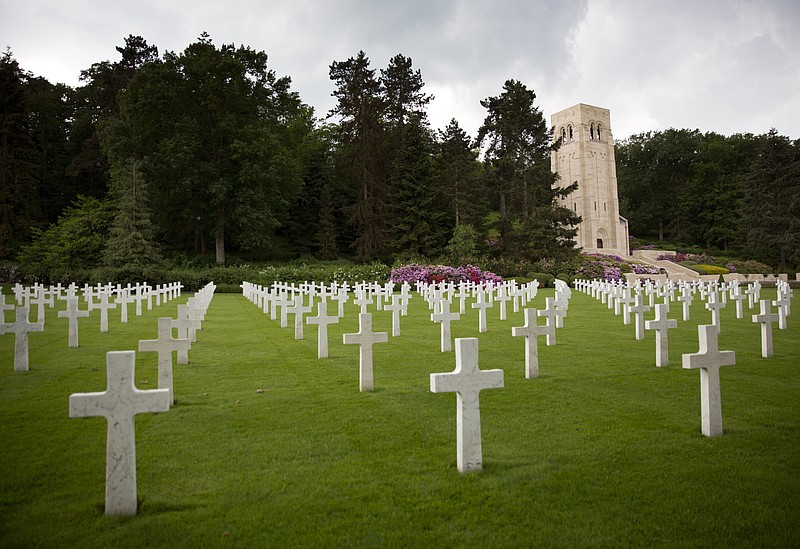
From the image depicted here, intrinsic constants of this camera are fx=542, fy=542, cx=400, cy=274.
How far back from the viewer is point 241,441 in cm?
490

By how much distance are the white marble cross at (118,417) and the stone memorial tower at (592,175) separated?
6185 centimetres

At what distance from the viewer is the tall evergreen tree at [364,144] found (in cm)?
4691

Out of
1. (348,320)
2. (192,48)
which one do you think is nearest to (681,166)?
(192,48)

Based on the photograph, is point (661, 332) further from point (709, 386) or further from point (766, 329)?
point (709, 386)

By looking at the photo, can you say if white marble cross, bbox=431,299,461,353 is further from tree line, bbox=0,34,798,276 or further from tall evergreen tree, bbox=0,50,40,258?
tall evergreen tree, bbox=0,50,40,258

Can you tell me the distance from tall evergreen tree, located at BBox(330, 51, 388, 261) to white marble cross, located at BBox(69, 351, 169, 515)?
139 ft

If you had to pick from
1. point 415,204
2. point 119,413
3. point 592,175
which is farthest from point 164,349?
point 592,175

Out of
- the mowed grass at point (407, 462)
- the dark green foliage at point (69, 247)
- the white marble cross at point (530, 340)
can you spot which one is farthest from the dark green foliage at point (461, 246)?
the white marble cross at point (530, 340)

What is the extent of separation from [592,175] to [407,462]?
6297 centimetres

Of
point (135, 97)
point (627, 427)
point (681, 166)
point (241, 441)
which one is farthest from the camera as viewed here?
point (681, 166)

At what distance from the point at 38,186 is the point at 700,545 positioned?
58230mm

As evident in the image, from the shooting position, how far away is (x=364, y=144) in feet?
158

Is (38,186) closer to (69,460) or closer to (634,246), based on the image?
(69,460)

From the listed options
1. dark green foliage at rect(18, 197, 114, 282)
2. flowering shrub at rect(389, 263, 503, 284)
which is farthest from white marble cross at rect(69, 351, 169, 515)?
dark green foliage at rect(18, 197, 114, 282)
